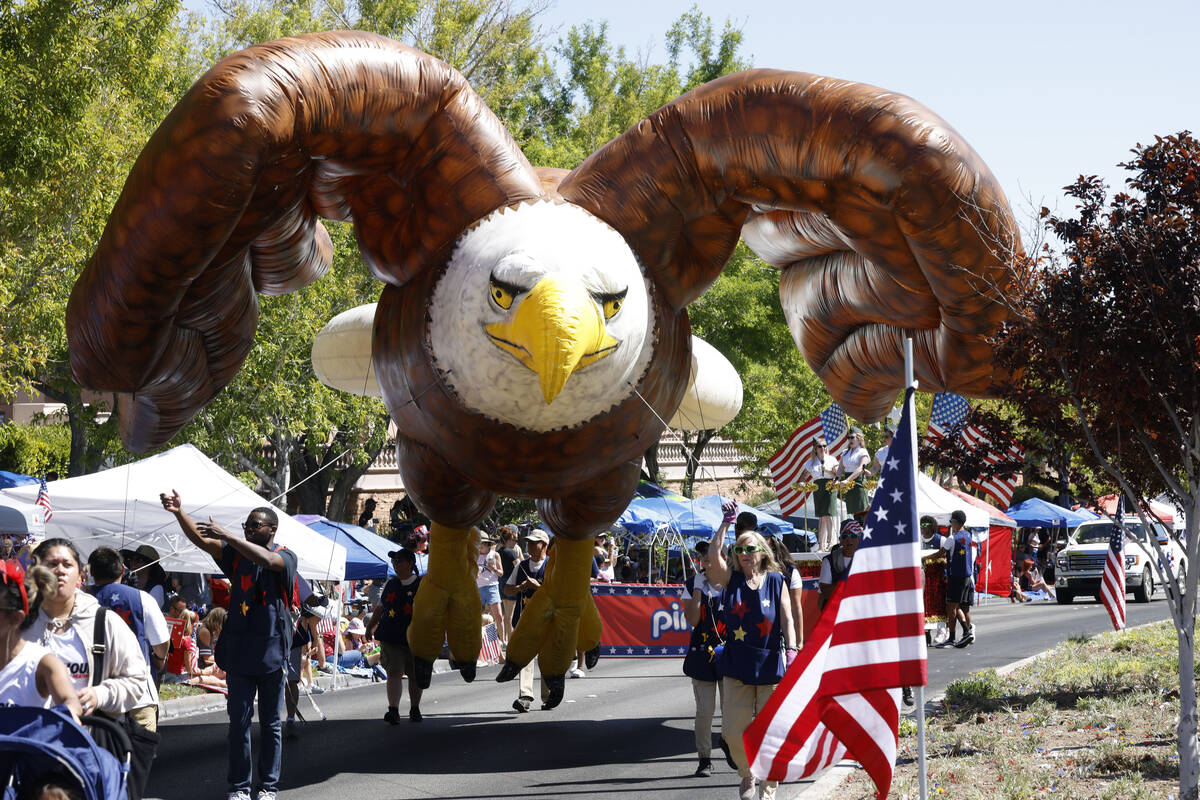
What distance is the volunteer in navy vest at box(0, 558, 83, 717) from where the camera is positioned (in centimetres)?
488

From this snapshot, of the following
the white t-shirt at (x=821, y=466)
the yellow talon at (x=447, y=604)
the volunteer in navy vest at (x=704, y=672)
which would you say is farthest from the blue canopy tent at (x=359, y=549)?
the yellow talon at (x=447, y=604)

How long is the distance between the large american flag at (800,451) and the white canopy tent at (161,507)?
4711 mm

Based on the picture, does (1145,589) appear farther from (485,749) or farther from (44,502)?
(44,502)

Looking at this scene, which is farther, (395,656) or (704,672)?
(395,656)

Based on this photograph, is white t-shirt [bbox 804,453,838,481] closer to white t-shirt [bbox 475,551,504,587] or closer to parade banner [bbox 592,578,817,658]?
parade banner [bbox 592,578,817,658]

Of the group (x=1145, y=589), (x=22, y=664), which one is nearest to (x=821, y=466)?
(x=22, y=664)

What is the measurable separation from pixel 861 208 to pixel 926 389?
1551mm

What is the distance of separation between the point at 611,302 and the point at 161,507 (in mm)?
8340

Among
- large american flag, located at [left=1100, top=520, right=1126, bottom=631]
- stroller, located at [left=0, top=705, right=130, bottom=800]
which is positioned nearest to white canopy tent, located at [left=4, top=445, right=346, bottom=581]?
stroller, located at [left=0, top=705, right=130, bottom=800]

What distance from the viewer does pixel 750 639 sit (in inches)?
279

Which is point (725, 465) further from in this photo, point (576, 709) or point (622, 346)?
point (622, 346)

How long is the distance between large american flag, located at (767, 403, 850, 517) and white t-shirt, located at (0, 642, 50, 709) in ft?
30.1

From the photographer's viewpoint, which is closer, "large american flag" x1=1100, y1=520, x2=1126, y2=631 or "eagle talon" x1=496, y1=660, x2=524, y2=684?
"eagle talon" x1=496, y1=660, x2=524, y2=684

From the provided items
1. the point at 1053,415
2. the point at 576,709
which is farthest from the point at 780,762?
the point at 576,709
